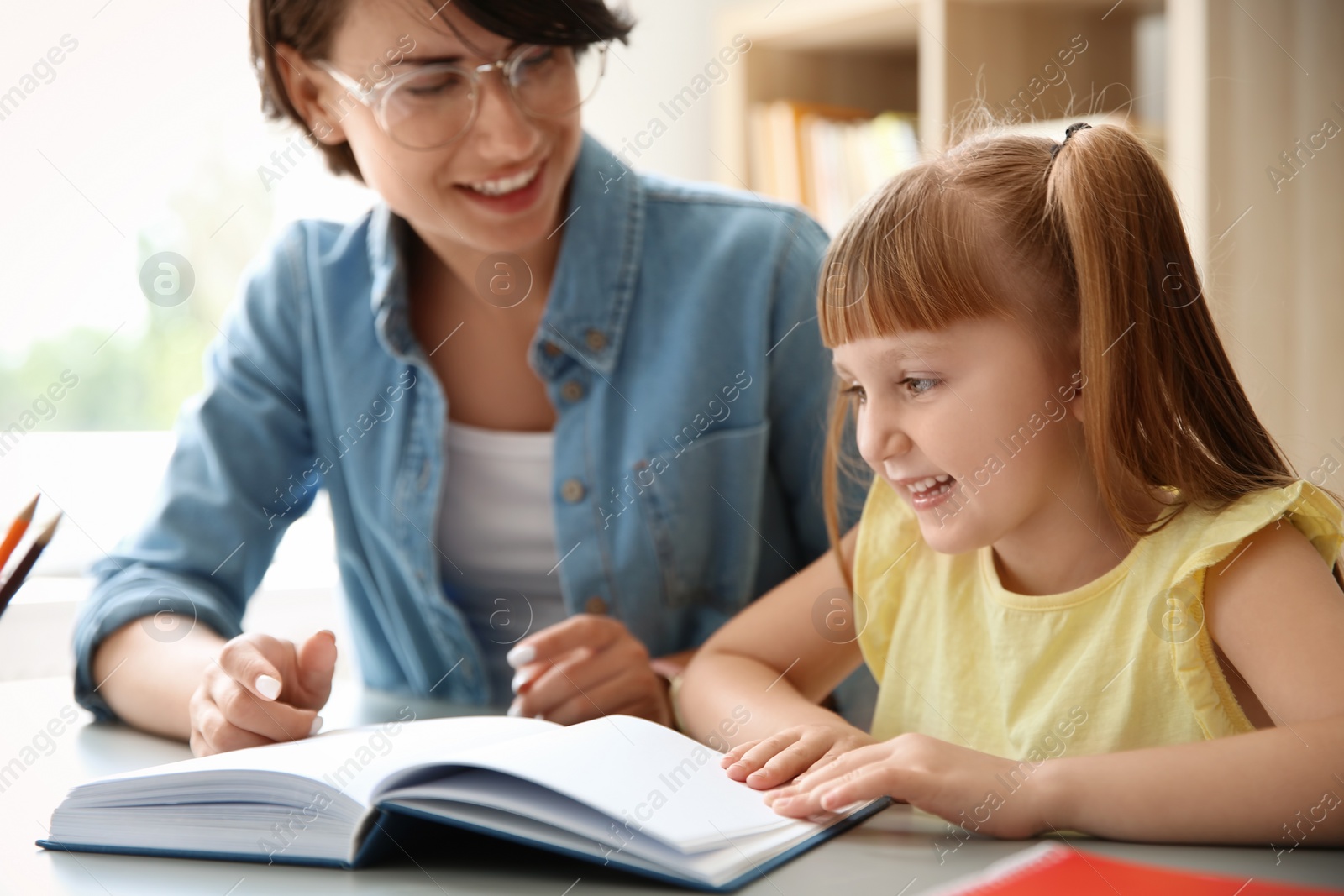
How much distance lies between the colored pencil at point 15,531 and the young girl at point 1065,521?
595mm

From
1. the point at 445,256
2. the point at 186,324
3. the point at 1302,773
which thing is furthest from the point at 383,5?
the point at 186,324

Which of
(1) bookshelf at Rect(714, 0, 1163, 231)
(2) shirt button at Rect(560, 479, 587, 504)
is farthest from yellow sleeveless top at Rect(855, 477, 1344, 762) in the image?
(1) bookshelf at Rect(714, 0, 1163, 231)

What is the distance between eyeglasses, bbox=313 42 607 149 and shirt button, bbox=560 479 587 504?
15.3 inches

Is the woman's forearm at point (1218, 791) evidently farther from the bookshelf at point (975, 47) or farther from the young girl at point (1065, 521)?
the bookshelf at point (975, 47)

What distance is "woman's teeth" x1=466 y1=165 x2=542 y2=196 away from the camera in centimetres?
122

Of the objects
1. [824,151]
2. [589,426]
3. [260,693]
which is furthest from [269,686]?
[824,151]

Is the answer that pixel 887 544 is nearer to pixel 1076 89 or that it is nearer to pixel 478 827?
pixel 478 827

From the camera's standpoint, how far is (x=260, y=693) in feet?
3.01

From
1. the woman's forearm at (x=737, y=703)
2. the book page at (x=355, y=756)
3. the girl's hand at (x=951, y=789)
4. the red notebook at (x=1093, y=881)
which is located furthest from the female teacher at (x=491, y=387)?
the red notebook at (x=1093, y=881)

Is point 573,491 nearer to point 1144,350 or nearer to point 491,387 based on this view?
point 491,387

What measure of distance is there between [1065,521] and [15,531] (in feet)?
2.88

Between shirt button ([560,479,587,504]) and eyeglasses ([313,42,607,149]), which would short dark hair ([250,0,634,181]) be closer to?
eyeglasses ([313,42,607,149])

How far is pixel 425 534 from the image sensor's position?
1.30m

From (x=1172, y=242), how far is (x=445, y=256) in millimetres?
832
